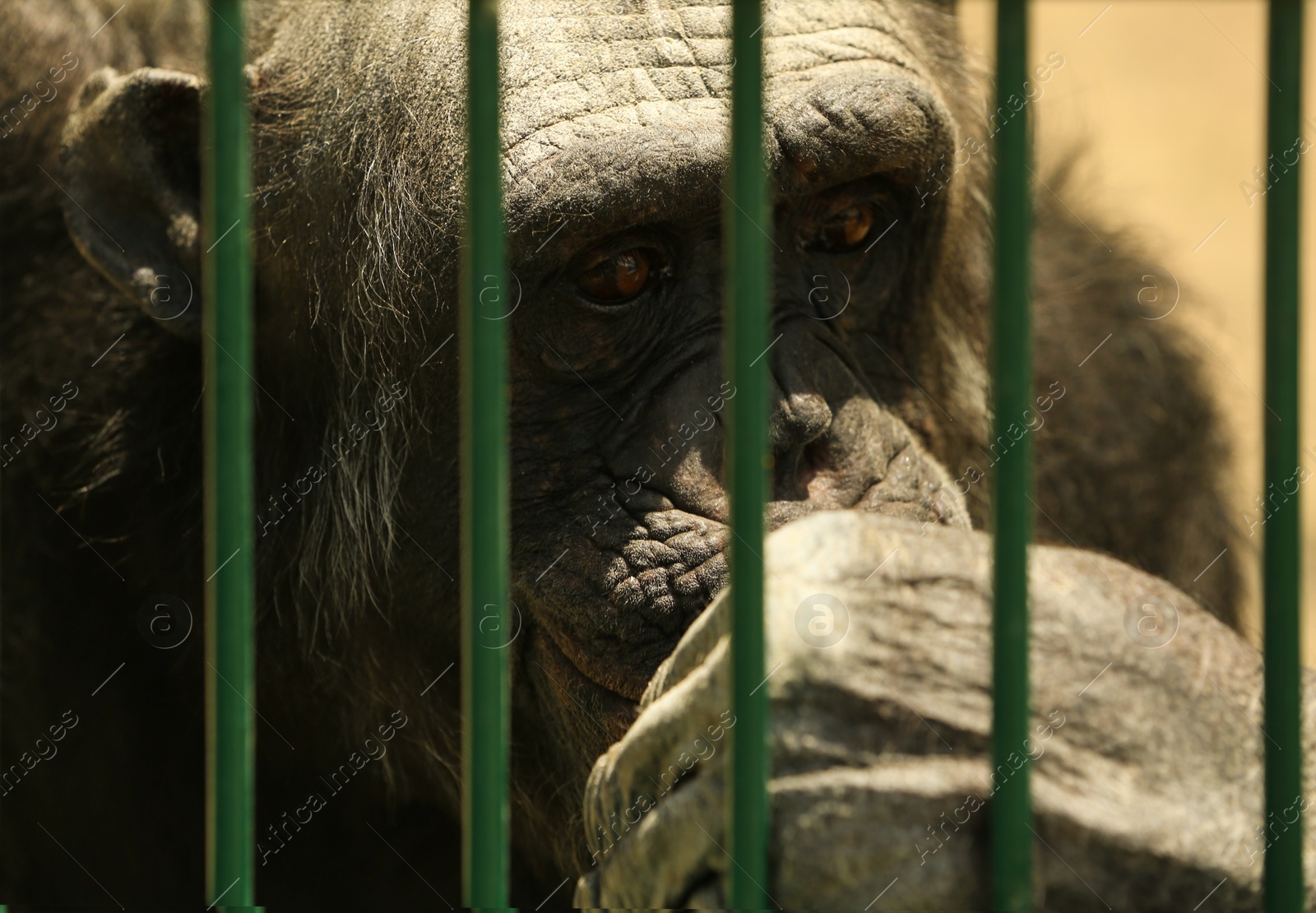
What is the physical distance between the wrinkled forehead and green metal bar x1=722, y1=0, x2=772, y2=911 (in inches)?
40.6

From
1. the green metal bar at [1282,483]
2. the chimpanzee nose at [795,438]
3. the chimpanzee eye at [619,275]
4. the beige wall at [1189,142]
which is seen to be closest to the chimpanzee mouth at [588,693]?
the chimpanzee nose at [795,438]

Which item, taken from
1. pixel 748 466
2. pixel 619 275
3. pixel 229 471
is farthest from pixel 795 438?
pixel 229 471

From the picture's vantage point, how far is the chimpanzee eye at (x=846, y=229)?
279 centimetres

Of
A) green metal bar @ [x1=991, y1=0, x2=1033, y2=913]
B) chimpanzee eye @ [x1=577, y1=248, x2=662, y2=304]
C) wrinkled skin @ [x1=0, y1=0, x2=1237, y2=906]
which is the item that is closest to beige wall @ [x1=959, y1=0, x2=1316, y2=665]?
wrinkled skin @ [x1=0, y1=0, x2=1237, y2=906]

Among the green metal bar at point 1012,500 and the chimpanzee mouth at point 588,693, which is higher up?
the green metal bar at point 1012,500

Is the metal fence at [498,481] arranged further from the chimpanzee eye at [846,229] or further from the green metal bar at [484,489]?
the chimpanzee eye at [846,229]

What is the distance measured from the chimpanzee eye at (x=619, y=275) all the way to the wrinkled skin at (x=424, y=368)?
13 millimetres

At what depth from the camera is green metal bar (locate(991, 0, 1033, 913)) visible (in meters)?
1.38

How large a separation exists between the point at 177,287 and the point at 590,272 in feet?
2.97

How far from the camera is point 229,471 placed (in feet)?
4.64

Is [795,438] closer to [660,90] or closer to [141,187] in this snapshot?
[660,90]

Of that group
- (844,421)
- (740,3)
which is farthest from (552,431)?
(740,3)

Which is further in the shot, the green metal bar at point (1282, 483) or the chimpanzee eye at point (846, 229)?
the chimpanzee eye at point (846, 229)

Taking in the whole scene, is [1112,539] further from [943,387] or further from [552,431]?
[552,431]
